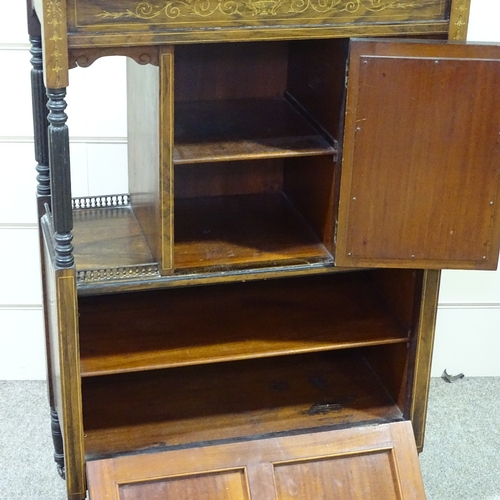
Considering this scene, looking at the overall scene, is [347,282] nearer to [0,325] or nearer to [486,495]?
[486,495]

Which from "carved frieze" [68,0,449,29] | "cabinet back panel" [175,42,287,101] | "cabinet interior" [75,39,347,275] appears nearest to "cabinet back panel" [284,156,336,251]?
"cabinet interior" [75,39,347,275]

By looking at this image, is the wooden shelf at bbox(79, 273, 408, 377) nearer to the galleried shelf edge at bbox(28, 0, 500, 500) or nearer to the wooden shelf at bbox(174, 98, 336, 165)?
the galleried shelf edge at bbox(28, 0, 500, 500)

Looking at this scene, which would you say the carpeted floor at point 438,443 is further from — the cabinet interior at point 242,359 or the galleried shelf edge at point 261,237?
the cabinet interior at point 242,359

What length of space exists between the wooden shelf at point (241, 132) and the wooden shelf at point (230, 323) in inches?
17.1

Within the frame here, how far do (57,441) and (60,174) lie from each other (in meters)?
0.86

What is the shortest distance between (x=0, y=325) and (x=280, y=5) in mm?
1364

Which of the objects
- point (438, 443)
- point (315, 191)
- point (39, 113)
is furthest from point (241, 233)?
point (438, 443)

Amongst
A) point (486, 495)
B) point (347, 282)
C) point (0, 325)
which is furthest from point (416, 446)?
point (0, 325)

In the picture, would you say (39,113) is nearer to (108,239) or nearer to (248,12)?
(108,239)

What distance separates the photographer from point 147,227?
1869 mm

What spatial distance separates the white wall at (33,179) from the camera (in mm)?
2229

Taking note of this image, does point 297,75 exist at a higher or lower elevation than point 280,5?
lower

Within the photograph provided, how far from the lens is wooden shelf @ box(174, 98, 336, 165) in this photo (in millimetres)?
1709

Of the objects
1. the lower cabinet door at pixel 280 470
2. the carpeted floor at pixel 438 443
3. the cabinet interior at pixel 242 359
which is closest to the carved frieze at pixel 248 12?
the cabinet interior at pixel 242 359
